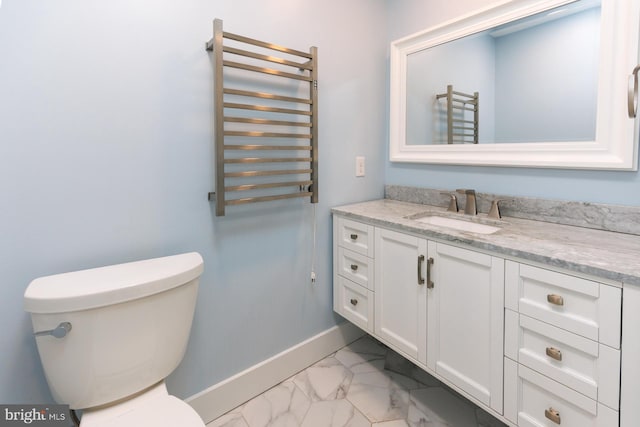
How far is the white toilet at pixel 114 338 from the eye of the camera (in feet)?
3.10

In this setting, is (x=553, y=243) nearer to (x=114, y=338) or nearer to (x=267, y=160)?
(x=267, y=160)

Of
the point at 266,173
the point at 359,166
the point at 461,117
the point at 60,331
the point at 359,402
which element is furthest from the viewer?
the point at 359,166

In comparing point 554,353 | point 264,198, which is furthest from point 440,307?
point 264,198

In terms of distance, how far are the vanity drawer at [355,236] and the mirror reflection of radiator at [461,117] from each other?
2.14 ft

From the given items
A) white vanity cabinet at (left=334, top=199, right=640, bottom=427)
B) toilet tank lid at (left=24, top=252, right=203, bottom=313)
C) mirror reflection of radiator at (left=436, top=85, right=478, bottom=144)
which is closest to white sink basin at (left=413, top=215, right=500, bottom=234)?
white vanity cabinet at (left=334, top=199, right=640, bottom=427)

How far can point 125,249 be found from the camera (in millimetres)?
1251

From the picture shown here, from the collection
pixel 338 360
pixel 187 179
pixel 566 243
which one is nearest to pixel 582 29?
pixel 566 243

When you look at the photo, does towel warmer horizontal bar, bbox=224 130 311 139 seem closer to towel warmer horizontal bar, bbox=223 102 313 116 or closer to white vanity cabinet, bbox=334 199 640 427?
towel warmer horizontal bar, bbox=223 102 313 116

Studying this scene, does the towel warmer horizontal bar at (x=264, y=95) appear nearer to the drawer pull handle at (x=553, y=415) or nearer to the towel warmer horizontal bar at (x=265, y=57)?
the towel warmer horizontal bar at (x=265, y=57)

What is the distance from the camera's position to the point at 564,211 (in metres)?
1.41

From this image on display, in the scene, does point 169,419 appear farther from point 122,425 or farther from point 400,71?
point 400,71

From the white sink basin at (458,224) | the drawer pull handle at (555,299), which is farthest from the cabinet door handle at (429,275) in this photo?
the drawer pull handle at (555,299)

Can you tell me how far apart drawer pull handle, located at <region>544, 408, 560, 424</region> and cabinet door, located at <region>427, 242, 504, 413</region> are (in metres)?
0.15

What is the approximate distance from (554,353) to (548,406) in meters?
0.18
